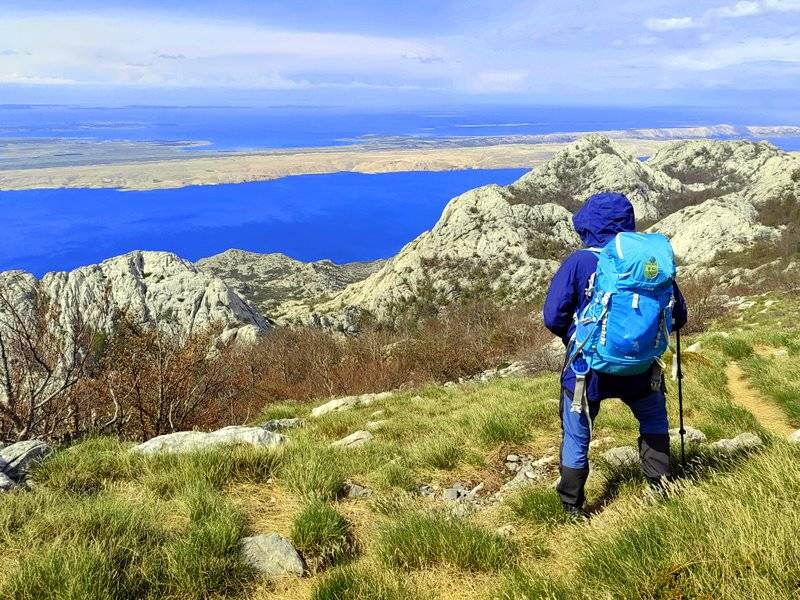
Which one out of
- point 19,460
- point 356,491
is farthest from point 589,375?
point 19,460

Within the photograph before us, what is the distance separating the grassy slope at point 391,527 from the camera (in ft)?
8.51

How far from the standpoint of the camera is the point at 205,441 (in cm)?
600

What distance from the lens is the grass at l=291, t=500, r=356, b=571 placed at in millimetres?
3648

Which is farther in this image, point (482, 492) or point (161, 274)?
point (161, 274)

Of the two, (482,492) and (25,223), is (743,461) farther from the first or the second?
(25,223)

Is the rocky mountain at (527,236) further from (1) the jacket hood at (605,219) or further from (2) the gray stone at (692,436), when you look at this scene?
(1) the jacket hood at (605,219)

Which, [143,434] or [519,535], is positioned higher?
[519,535]

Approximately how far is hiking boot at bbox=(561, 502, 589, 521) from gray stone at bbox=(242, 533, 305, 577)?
2.05m

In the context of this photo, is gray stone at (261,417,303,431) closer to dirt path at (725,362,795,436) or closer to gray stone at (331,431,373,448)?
gray stone at (331,431,373,448)

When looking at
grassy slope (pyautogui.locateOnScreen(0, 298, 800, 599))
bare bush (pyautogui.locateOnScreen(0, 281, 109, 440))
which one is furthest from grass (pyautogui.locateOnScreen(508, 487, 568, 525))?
bare bush (pyautogui.locateOnScreen(0, 281, 109, 440))

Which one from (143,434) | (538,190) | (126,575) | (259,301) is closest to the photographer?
(126,575)

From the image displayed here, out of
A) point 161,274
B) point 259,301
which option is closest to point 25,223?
point 259,301

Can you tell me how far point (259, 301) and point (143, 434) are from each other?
9764 cm

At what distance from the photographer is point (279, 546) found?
3594 millimetres
